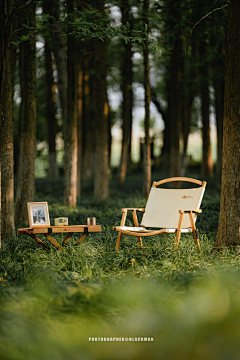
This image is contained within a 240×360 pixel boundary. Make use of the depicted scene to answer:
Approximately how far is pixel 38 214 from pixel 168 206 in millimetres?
1885

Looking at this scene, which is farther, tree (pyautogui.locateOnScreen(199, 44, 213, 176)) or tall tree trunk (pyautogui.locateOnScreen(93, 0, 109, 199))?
tree (pyautogui.locateOnScreen(199, 44, 213, 176))

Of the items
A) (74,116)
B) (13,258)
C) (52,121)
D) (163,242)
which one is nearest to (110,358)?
(13,258)

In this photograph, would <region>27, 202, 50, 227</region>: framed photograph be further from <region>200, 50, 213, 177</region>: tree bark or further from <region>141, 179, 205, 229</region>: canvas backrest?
<region>200, 50, 213, 177</region>: tree bark

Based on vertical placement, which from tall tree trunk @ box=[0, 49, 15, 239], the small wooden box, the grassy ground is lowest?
the grassy ground

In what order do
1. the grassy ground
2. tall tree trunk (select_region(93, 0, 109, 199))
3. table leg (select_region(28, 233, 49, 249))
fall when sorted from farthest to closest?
tall tree trunk (select_region(93, 0, 109, 199)) → table leg (select_region(28, 233, 49, 249)) → the grassy ground

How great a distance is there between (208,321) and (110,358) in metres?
0.82

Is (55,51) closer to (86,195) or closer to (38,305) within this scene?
(86,195)

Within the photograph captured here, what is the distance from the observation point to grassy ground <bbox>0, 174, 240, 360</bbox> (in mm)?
2822

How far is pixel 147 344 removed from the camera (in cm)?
289

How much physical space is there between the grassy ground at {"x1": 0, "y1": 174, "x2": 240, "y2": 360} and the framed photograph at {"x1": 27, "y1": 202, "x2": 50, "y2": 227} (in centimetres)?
62

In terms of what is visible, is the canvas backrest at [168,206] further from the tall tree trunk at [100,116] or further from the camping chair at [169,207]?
the tall tree trunk at [100,116]

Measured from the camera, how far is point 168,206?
5645mm

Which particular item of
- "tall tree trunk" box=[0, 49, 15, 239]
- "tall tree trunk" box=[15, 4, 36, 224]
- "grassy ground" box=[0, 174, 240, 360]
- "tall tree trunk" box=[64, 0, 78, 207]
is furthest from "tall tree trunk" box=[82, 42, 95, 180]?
"grassy ground" box=[0, 174, 240, 360]

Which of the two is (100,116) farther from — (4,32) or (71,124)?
(4,32)
